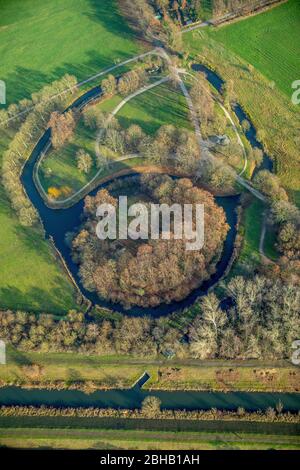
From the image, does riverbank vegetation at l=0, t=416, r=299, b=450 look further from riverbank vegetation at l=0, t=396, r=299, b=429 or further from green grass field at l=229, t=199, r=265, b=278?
green grass field at l=229, t=199, r=265, b=278

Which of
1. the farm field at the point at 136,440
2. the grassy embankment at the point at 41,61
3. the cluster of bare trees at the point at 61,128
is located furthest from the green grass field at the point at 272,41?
the farm field at the point at 136,440

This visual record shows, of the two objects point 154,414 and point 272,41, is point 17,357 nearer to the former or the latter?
point 154,414

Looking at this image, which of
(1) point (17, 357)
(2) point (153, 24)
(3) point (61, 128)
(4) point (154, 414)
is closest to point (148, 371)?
(4) point (154, 414)

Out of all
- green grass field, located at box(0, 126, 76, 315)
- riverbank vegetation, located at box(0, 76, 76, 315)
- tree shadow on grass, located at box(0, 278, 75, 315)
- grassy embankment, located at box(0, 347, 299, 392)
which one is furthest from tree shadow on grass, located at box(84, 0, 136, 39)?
grassy embankment, located at box(0, 347, 299, 392)

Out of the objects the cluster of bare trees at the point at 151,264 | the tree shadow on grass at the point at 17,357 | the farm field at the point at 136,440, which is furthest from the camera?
the cluster of bare trees at the point at 151,264

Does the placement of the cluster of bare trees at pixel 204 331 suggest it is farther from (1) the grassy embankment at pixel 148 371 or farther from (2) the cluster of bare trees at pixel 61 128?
(2) the cluster of bare trees at pixel 61 128
